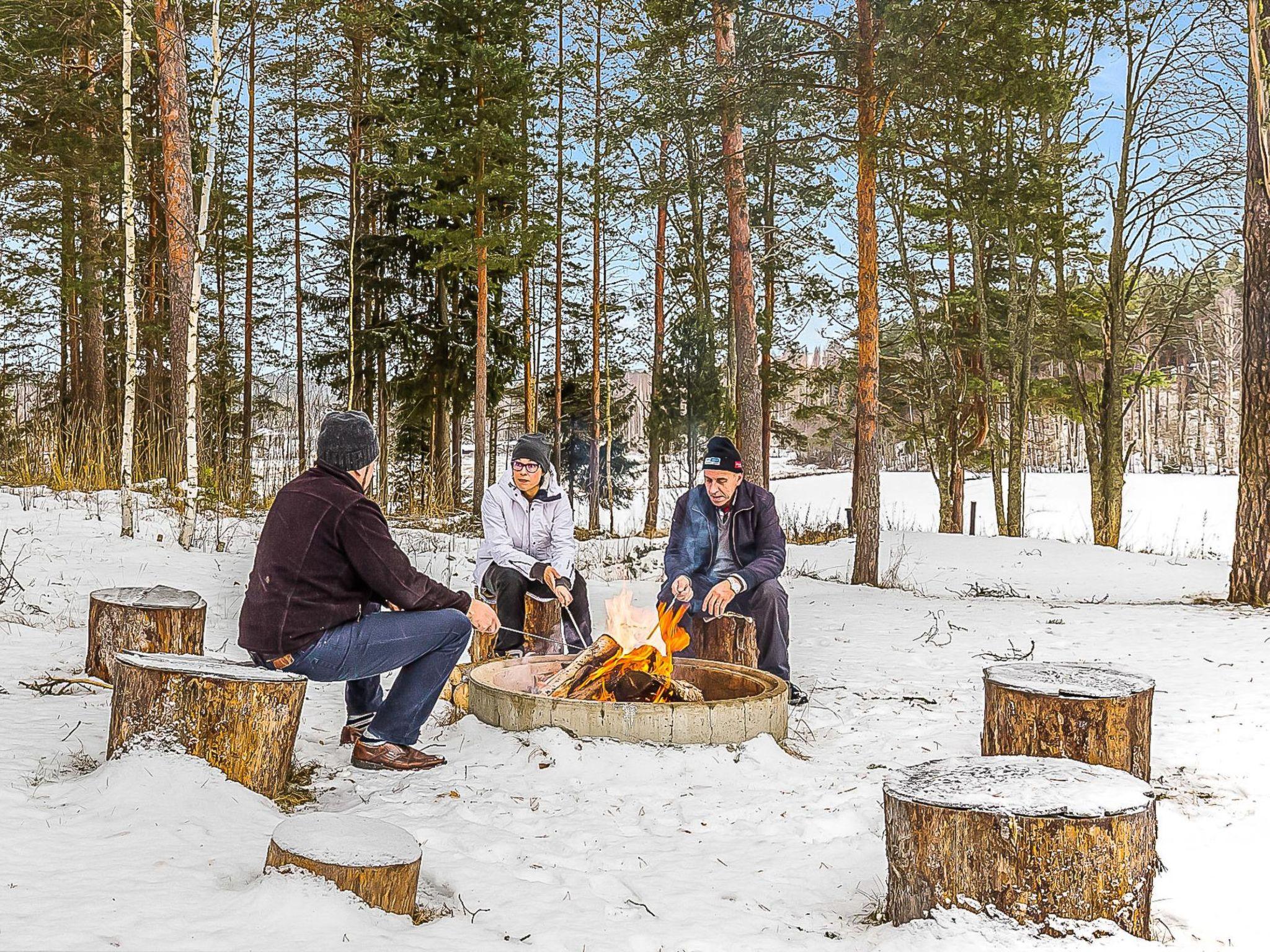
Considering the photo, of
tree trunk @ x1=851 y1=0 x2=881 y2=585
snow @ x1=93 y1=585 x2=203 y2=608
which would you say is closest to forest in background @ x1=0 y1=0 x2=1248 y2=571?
tree trunk @ x1=851 y1=0 x2=881 y2=585

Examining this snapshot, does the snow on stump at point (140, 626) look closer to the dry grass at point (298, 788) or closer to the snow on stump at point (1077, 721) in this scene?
the dry grass at point (298, 788)

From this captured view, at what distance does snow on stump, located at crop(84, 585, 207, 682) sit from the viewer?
4758 millimetres

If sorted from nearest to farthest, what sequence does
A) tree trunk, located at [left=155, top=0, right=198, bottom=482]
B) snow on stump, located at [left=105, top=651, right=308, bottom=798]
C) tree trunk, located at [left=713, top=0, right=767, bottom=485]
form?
snow on stump, located at [left=105, top=651, right=308, bottom=798], tree trunk, located at [left=155, top=0, right=198, bottom=482], tree trunk, located at [left=713, top=0, right=767, bottom=485]

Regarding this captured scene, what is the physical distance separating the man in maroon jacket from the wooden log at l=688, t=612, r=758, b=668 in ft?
5.56

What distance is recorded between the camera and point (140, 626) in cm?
476

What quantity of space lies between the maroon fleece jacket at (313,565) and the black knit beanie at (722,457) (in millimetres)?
2203

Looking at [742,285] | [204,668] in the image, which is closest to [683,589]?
[204,668]

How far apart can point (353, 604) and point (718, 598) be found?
84.9 inches

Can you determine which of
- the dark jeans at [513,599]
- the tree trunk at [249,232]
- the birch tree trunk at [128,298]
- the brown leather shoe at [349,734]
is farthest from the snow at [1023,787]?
the tree trunk at [249,232]

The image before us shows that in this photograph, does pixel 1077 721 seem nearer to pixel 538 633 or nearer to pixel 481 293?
pixel 538 633

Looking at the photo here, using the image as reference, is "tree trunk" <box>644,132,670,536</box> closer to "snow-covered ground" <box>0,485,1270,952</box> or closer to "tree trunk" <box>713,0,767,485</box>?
"tree trunk" <box>713,0,767,485</box>

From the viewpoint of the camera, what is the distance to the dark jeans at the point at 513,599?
19.2 feet

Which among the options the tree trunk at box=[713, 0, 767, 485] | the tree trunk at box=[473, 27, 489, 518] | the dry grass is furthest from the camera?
the tree trunk at box=[473, 27, 489, 518]

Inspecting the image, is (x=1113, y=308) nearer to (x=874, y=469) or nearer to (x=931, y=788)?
(x=874, y=469)
